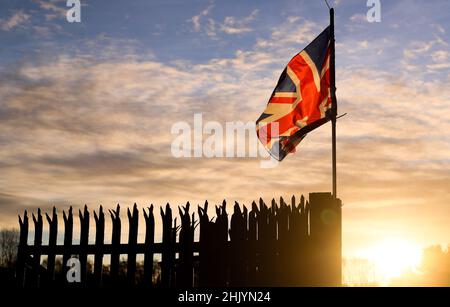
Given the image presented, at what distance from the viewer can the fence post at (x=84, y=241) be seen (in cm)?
952

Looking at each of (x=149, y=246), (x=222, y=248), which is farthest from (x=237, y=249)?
(x=149, y=246)

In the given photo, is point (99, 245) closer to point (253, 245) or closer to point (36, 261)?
point (36, 261)

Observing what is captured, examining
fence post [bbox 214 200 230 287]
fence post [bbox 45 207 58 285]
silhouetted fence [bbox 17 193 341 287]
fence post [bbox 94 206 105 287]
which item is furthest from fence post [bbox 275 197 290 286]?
fence post [bbox 45 207 58 285]

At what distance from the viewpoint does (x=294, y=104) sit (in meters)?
12.0

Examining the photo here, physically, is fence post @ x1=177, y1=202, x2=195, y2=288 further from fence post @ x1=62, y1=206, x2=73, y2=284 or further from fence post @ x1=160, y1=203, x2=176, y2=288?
fence post @ x1=62, y1=206, x2=73, y2=284

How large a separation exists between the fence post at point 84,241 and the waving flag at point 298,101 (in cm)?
415

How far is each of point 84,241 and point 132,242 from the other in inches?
32.6

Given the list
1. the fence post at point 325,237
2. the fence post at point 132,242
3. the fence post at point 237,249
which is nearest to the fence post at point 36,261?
the fence post at point 132,242

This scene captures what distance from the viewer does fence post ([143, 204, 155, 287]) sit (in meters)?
9.18

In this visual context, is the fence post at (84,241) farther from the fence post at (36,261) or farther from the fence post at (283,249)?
the fence post at (283,249)

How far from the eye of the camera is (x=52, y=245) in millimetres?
9977
